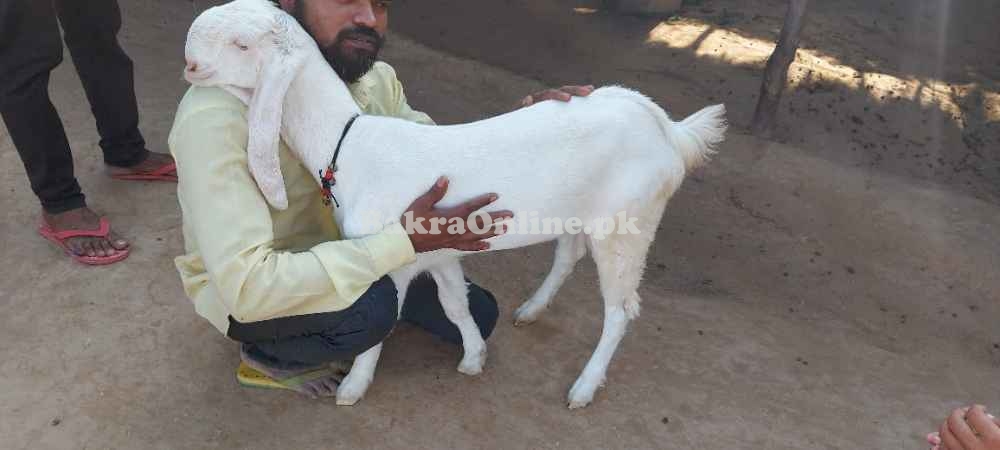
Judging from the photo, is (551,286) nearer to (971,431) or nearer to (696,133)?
(696,133)

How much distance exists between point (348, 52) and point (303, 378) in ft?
3.62

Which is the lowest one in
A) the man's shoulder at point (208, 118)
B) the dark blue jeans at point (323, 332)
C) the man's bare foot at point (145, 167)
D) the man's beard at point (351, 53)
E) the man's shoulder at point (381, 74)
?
the man's bare foot at point (145, 167)

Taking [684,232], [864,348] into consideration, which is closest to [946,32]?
[684,232]

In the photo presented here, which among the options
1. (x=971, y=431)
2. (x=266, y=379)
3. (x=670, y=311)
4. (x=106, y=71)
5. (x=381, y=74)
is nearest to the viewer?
(x=971, y=431)

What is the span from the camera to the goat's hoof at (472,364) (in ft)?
8.47

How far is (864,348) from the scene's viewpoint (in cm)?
303

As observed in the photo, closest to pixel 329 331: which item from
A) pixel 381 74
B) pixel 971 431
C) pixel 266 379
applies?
pixel 266 379

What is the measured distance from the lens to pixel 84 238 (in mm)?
2953

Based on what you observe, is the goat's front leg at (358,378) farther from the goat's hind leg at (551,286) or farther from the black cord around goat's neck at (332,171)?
the goat's hind leg at (551,286)

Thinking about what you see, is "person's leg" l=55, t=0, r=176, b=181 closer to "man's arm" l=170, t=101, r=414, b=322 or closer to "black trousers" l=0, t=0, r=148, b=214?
"black trousers" l=0, t=0, r=148, b=214

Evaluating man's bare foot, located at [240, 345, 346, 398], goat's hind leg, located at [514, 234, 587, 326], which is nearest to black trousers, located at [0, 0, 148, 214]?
man's bare foot, located at [240, 345, 346, 398]

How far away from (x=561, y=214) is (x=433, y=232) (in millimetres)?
418

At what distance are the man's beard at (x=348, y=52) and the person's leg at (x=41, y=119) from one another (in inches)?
50.4

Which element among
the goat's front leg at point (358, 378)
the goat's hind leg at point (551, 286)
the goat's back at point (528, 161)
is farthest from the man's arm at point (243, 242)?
the goat's hind leg at point (551, 286)
